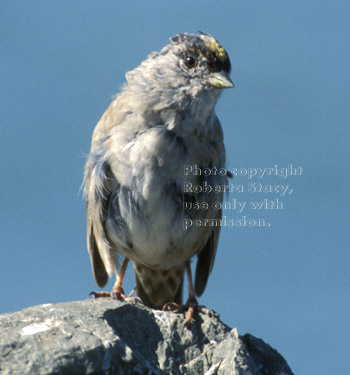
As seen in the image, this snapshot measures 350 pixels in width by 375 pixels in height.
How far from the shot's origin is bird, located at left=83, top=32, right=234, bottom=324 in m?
5.58

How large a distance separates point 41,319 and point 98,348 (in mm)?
531

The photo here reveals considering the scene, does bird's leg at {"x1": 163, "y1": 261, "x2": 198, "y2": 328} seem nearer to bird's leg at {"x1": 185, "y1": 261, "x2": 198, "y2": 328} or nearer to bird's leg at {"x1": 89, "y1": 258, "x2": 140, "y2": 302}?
bird's leg at {"x1": 185, "y1": 261, "x2": 198, "y2": 328}

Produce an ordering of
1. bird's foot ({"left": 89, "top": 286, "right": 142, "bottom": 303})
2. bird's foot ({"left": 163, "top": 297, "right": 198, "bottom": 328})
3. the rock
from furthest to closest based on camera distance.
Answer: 1. bird's foot ({"left": 89, "top": 286, "right": 142, "bottom": 303})
2. bird's foot ({"left": 163, "top": 297, "right": 198, "bottom": 328})
3. the rock

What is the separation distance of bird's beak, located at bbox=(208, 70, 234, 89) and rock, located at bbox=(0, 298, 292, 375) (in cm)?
183

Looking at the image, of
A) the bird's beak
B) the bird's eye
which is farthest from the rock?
the bird's eye

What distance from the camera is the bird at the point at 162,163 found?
558 cm

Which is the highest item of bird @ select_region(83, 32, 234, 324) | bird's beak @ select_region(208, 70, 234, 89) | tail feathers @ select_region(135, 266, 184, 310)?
bird's beak @ select_region(208, 70, 234, 89)

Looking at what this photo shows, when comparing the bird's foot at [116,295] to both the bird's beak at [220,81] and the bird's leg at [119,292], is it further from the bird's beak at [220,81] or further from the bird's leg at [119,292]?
the bird's beak at [220,81]

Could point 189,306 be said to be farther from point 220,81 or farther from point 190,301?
point 220,81

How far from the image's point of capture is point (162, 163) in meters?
5.54

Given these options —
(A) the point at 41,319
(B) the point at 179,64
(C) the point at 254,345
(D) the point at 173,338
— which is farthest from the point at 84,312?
(B) the point at 179,64

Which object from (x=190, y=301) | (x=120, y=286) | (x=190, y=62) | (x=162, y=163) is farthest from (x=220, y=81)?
(x=120, y=286)

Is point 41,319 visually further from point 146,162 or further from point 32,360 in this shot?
point 146,162

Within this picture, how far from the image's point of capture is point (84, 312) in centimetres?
425
